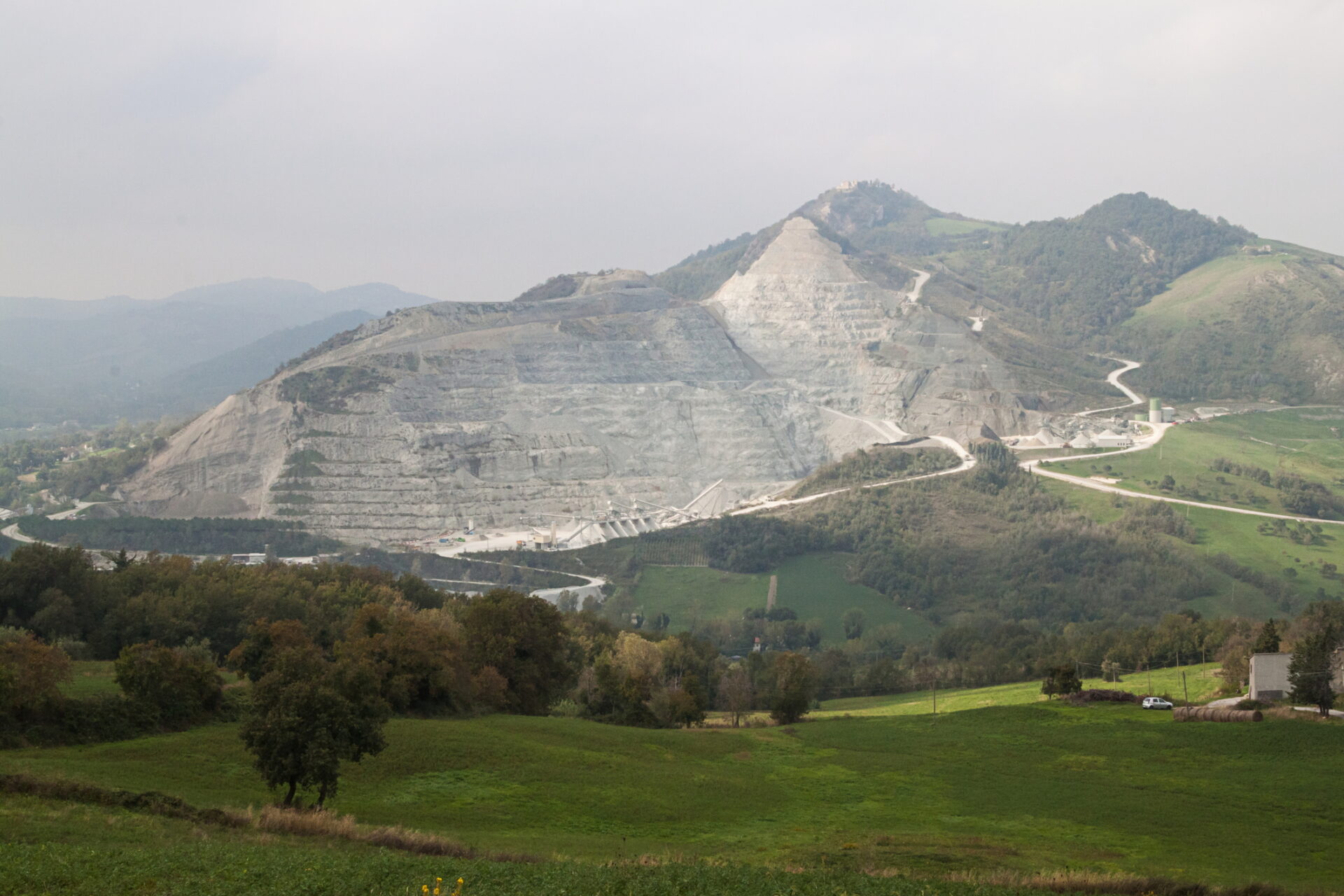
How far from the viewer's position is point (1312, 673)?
42.2 m

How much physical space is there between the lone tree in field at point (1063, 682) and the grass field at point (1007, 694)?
2.10 feet

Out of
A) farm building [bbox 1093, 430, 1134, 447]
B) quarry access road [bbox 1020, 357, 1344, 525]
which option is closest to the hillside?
quarry access road [bbox 1020, 357, 1344, 525]

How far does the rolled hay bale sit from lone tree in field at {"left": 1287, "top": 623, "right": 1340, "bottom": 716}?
257 centimetres

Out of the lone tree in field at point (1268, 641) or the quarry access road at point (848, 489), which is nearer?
the lone tree in field at point (1268, 641)

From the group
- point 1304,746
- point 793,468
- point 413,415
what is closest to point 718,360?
point 793,468

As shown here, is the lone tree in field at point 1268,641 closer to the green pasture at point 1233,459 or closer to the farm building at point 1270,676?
the farm building at point 1270,676

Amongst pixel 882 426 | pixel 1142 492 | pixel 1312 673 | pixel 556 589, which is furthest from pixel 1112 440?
pixel 1312 673

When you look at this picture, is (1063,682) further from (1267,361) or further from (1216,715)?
(1267,361)

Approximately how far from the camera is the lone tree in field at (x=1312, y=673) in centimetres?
4206

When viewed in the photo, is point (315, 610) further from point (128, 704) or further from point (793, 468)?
point (793, 468)

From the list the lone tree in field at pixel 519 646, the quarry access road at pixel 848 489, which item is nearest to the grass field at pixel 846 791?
the lone tree in field at pixel 519 646

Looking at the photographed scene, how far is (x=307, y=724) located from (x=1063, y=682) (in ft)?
113

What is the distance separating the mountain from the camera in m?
121

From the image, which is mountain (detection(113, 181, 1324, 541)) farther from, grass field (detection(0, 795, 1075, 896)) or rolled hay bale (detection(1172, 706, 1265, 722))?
grass field (detection(0, 795, 1075, 896))
